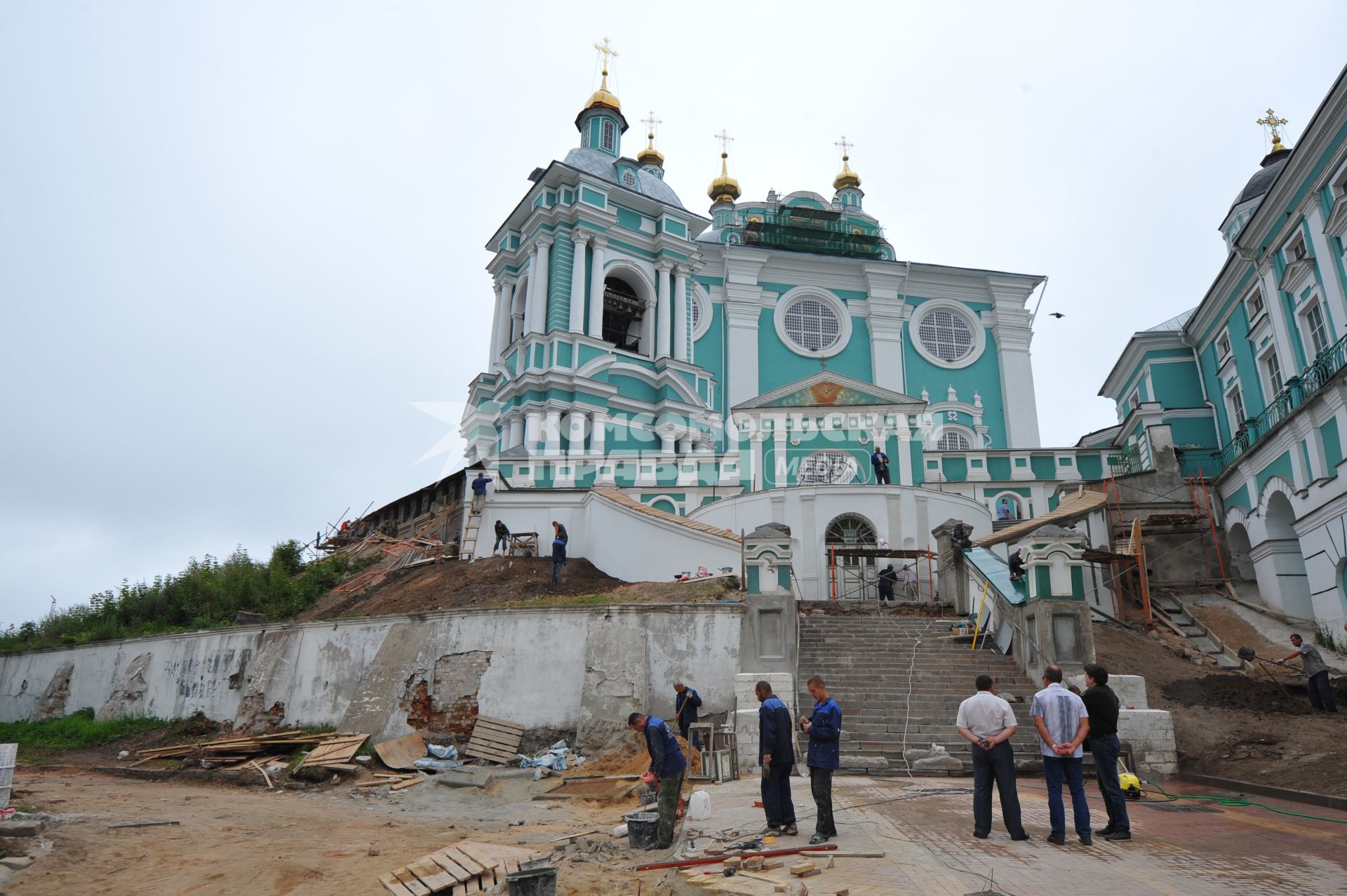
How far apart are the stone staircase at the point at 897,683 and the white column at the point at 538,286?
69.5ft

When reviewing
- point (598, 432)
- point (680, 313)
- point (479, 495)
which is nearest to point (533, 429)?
point (598, 432)

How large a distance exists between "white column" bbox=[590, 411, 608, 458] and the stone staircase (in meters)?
17.2

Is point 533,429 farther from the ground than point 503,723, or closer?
farther from the ground

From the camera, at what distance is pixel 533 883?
20.1ft

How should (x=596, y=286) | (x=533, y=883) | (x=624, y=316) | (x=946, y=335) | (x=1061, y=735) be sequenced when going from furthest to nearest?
1. (x=946, y=335)
2. (x=624, y=316)
3. (x=596, y=286)
4. (x=1061, y=735)
5. (x=533, y=883)

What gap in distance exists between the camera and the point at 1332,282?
68.2 ft

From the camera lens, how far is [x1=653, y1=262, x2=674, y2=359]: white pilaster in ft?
123

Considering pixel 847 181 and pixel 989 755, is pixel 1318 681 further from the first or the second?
pixel 847 181

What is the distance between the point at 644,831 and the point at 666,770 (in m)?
0.52

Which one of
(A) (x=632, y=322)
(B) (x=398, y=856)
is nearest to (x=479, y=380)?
(A) (x=632, y=322)

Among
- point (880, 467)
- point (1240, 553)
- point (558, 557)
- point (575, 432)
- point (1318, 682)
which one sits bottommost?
point (1318, 682)

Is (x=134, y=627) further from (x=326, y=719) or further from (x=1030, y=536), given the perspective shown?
(x=1030, y=536)

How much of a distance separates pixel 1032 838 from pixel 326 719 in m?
13.1

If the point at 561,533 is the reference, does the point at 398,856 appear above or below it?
below
